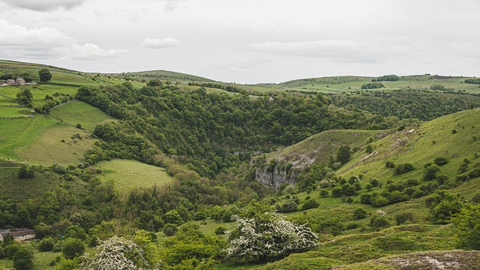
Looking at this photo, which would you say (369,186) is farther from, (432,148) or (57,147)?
(57,147)

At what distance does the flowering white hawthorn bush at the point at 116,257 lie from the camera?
2270cm

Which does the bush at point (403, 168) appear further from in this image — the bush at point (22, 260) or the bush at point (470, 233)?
the bush at point (22, 260)

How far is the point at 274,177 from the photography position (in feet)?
374

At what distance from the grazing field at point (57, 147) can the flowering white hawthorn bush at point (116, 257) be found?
64.7m

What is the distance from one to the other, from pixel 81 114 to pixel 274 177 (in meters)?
80.3

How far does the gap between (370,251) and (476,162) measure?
98.6 feet

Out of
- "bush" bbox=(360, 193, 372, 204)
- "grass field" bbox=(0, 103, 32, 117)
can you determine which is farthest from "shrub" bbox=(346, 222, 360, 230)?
"grass field" bbox=(0, 103, 32, 117)

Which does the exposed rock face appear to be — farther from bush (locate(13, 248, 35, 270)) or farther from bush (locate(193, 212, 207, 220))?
bush (locate(13, 248, 35, 270))

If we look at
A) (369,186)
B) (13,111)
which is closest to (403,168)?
(369,186)

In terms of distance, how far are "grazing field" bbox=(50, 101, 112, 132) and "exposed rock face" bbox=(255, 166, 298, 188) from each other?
6766cm

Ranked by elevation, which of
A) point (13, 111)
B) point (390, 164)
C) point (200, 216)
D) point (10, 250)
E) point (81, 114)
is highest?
point (13, 111)

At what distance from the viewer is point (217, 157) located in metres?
146

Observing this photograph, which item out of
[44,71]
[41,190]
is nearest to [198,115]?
[44,71]

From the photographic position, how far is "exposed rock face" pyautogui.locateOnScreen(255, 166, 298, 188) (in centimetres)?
10491
